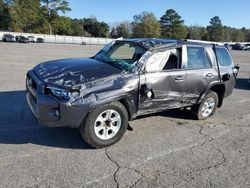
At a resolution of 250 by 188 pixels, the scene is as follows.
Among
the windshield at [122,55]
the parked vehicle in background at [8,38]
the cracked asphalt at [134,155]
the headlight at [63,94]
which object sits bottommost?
the cracked asphalt at [134,155]

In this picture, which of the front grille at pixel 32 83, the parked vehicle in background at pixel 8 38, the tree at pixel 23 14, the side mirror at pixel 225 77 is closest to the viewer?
the front grille at pixel 32 83

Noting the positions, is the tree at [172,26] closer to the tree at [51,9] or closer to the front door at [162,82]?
the tree at [51,9]

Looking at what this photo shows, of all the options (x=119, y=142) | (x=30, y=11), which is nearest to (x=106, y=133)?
(x=119, y=142)

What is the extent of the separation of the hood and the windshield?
0.73 ft

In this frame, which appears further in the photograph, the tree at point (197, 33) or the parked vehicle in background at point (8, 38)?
the tree at point (197, 33)

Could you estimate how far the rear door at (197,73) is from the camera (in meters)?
5.54

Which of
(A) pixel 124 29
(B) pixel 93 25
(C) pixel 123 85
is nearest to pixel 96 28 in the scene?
(B) pixel 93 25

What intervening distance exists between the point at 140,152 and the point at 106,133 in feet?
2.03

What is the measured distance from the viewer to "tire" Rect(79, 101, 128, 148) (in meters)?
4.17

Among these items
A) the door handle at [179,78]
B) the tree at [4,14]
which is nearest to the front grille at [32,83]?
the door handle at [179,78]

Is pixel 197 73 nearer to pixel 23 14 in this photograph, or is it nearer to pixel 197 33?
pixel 23 14

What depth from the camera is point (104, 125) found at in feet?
14.4

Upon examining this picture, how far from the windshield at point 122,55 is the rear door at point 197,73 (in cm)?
110

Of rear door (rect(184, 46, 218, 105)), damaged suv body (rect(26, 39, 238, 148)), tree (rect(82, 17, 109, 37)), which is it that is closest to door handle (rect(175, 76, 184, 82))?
damaged suv body (rect(26, 39, 238, 148))
